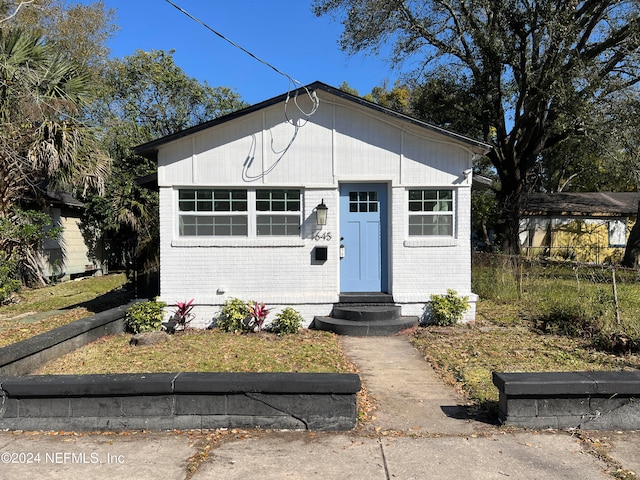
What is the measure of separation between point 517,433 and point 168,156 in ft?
23.4

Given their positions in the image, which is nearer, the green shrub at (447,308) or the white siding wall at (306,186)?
the green shrub at (447,308)

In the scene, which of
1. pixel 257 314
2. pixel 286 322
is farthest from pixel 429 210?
pixel 257 314

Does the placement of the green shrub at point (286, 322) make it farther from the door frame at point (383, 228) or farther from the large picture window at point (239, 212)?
the large picture window at point (239, 212)

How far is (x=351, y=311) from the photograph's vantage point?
26.8 ft

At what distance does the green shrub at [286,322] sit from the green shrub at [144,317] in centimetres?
203

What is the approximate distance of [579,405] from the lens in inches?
162

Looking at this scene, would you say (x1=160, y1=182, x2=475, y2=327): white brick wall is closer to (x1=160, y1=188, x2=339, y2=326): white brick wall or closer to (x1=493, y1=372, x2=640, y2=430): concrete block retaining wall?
(x1=160, y1=188, x2=339, y2=326): white brick wall

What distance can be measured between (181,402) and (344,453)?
5.01 feet

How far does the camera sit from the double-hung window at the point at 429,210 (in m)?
8.67

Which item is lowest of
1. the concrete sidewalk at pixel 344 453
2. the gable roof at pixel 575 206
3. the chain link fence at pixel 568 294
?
the concrete sidewalk at pixel 344 453

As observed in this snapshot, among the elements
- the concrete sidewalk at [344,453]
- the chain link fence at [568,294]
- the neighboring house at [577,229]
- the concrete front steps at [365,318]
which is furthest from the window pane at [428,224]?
the neighboring house at [577,229]

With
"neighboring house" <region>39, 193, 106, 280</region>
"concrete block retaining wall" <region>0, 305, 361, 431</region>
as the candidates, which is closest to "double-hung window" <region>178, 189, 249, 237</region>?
"concrete block retaining wall" <region>0, 305, 361, 431</region>

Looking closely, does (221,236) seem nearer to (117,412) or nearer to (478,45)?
(117,412)

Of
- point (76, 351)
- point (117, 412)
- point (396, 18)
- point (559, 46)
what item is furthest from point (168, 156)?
point (559, 46)
